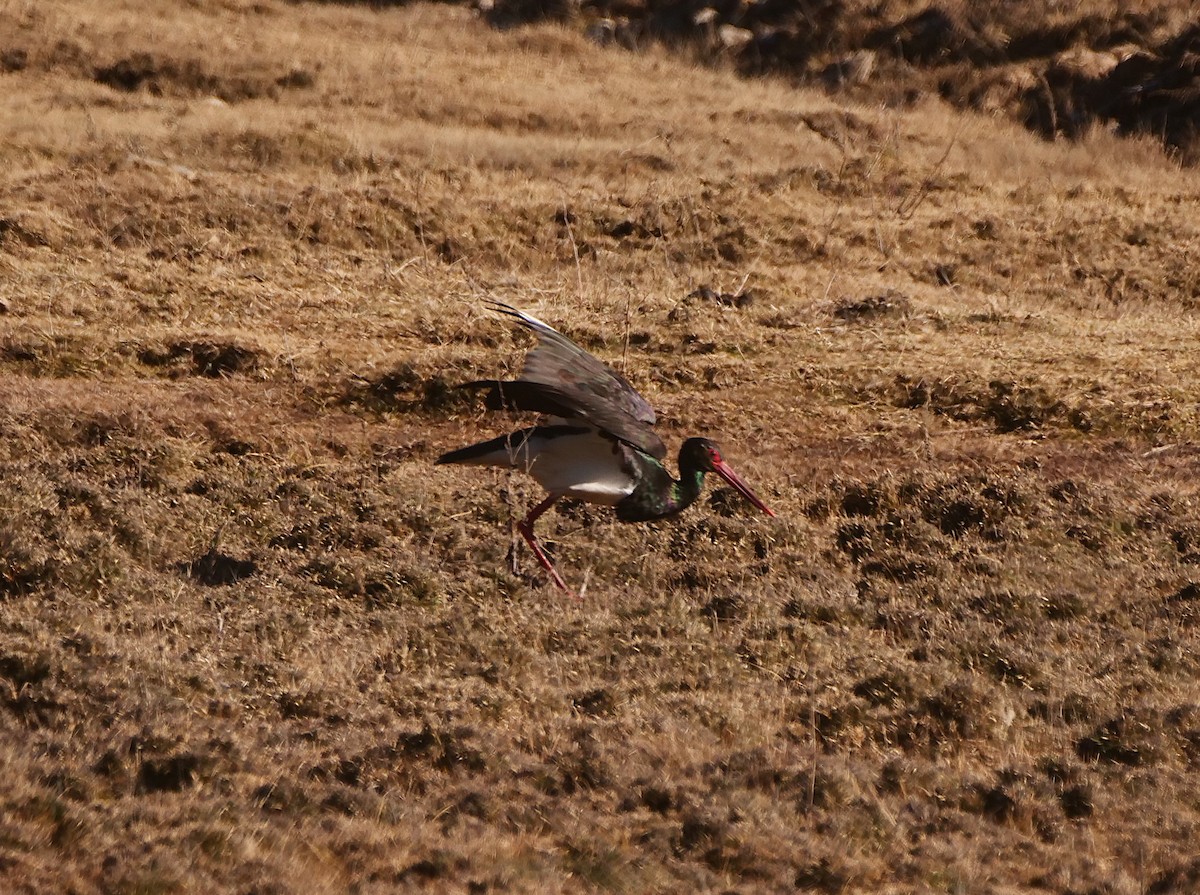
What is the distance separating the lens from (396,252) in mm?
15758

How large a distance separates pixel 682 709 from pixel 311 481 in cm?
353

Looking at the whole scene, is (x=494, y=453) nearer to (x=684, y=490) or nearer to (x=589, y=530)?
(x=589, y=530)

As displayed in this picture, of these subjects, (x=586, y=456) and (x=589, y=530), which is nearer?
(x=586, y=456)

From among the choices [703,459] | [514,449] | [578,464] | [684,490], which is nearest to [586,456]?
[578,464]

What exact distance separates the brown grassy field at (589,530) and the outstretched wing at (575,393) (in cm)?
80

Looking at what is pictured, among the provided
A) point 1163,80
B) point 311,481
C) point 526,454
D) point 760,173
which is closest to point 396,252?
point 760,173

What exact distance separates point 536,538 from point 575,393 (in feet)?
3.84

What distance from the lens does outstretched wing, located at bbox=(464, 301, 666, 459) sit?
778cm

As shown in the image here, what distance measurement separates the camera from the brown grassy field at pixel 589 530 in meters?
5.43

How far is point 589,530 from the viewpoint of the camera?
353 inches

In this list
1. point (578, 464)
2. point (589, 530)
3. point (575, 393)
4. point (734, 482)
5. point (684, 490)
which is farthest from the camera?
point (589, 530)

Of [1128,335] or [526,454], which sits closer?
[526,454]

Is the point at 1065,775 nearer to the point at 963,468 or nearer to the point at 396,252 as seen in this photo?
the point at 963,468

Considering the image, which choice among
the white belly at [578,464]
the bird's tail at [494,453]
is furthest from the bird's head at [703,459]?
the bird's tail at [494,453]
